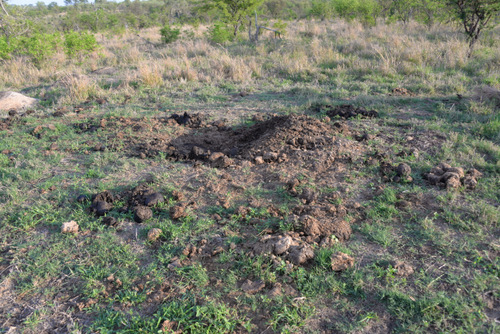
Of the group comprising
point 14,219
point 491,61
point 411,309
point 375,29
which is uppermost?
point 375,29

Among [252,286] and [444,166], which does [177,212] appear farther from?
[444,166]

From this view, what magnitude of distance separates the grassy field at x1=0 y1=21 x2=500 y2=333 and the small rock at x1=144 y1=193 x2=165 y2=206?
1cm

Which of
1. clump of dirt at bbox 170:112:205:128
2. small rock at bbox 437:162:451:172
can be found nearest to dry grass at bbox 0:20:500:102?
clump of dirt at bbox 170:112:205:128

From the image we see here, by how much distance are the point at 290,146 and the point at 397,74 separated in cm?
472

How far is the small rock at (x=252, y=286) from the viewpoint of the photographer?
8.63 feet

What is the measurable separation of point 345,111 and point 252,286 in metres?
4.17

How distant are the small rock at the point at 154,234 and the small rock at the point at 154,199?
0.46 metres

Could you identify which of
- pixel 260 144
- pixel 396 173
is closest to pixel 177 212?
pixel 260 144

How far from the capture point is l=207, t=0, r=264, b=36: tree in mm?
13086

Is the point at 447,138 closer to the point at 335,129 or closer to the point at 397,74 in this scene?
the point at 335,129

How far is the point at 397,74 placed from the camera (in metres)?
7.95

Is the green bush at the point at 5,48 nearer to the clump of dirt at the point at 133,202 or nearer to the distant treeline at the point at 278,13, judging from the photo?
the distant treeline at the point at 278,13

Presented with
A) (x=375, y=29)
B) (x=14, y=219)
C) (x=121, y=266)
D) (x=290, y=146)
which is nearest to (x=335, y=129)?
(x=290, y=146)

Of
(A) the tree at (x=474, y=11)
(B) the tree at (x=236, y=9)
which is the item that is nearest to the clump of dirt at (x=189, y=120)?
(A) the tree at (x=474, y=11)
